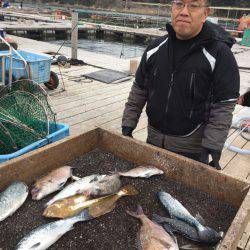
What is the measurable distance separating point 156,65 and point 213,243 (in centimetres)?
145

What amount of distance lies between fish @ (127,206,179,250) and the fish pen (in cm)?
6

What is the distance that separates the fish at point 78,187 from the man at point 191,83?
2.58 feet

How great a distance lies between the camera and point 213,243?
171 cm

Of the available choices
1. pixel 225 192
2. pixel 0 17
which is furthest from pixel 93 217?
pixel 0 17

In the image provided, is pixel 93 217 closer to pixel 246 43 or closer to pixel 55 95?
pixel 55 95

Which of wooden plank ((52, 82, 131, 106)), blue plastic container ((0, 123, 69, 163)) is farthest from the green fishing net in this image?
wooden plank ((52, 82, 131, 106))

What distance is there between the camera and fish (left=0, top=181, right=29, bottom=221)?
1862 millimetres

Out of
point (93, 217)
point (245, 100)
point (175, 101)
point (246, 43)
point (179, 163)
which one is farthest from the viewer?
point (246, 43)

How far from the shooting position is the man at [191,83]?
230cm

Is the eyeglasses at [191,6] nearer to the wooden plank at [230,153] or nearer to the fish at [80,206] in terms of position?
the fish at [80,206]

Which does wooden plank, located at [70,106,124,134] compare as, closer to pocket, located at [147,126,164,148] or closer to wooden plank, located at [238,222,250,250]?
pocket, located at [147,126,164,148]

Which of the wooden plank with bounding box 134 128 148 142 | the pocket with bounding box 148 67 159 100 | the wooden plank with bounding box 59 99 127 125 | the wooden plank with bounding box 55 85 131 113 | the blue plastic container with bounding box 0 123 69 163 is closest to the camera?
the blue plastic container with bounding box 0 123 69 163

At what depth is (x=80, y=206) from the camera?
1.94 meters

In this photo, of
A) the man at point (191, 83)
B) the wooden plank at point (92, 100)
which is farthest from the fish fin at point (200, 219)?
the wooden plank at point (92, 100)
